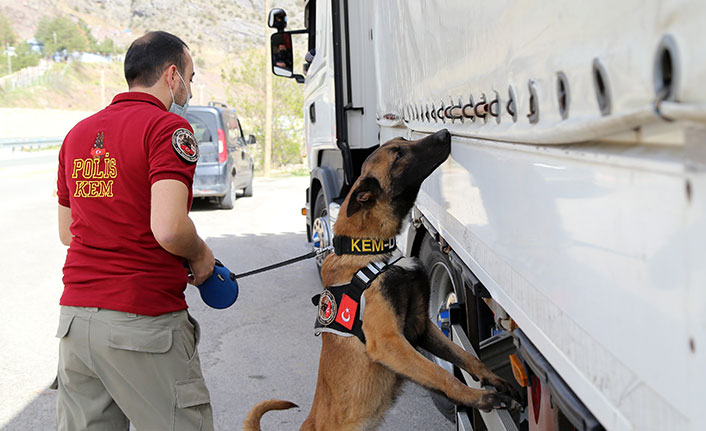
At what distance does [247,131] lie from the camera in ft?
86.9

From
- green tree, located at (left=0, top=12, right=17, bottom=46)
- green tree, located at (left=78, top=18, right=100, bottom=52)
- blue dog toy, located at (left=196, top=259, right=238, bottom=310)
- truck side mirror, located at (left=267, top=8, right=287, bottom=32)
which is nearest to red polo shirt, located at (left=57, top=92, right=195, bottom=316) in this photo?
blue dog toy, located at (left=196, top=259, right=238, bottom=310)

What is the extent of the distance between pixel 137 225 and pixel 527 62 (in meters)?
1.45

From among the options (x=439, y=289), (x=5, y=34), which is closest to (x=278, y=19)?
(x=439, y=289)

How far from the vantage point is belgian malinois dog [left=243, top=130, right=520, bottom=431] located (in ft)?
8.37

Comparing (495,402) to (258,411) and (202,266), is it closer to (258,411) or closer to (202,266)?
(258,411)

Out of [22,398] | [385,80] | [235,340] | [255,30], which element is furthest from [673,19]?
[255,30]

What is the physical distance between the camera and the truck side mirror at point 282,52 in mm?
7555

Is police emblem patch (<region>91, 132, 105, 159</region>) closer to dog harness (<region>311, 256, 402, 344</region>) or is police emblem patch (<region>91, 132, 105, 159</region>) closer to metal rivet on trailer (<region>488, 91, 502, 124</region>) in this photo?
dog harness (<region>311, 256, 402, 344</region>)

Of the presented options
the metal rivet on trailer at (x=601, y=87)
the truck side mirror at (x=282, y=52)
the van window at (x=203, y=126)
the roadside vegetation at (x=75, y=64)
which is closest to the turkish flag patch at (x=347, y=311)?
the metal rivet on trailer at (x=601, y=87)

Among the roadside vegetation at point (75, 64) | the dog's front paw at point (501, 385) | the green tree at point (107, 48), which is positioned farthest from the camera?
the green tree at point (107, 48)

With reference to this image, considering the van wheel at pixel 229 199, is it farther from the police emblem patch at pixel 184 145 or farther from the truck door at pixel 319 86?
the police emblem patch at pixel 184 145

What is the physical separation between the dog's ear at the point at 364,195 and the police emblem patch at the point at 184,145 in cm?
80

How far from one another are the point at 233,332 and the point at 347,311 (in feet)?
10.7

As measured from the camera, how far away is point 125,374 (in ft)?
7.34
